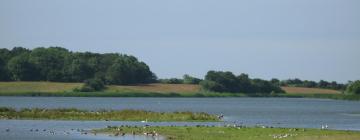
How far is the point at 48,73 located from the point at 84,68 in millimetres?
11635

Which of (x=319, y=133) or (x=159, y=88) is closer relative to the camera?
(x=319, y=133)

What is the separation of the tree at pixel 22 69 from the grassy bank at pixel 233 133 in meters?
122

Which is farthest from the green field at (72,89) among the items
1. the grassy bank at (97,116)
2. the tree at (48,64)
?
the grassy bank at (97,116)

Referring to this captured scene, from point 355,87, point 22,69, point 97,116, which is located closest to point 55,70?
point 22,69

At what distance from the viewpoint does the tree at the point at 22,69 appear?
182375 mm

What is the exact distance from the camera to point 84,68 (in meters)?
197

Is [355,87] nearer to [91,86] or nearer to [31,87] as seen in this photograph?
[91,86]

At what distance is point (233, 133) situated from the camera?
58781 millimetres

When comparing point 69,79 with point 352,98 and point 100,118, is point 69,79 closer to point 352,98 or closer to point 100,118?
point 352,98

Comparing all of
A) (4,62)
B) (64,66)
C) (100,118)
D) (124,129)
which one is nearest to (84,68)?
(64,66)

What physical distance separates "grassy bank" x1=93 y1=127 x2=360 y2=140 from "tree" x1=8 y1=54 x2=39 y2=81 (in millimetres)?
121573

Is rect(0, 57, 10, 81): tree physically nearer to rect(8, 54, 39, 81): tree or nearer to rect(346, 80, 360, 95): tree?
rect(8, 54, 39, 81): tree

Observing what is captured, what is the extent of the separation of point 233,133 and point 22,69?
427 feet

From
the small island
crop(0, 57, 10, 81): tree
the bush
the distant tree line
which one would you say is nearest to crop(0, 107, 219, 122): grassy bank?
the small island
